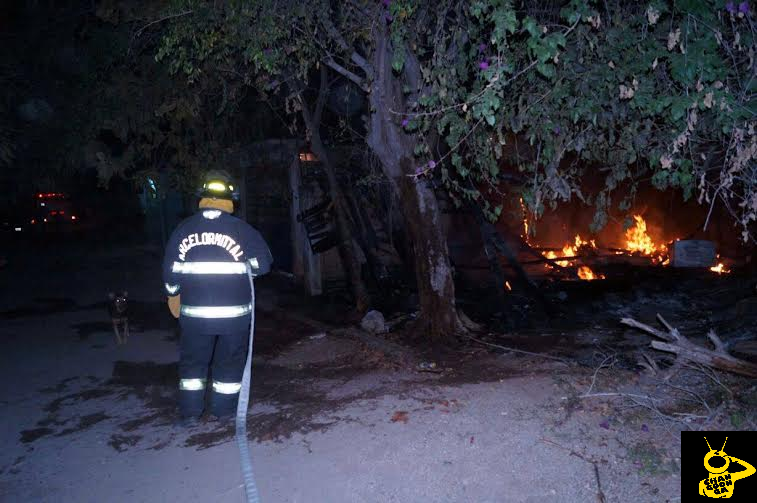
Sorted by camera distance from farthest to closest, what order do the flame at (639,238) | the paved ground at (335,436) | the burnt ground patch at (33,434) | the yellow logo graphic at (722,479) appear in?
the flame at (639,238), the burnt ground patch at (33,434), the paved ground at (335,436), the yellow logo graphic at (722,479)

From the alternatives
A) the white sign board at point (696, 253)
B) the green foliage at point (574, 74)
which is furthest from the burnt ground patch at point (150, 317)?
the white sign board at point (696, 253)

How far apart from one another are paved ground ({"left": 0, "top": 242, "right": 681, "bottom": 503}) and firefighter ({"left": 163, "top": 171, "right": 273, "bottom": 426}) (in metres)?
0.30

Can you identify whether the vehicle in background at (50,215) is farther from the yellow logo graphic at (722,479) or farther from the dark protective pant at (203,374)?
the yellow logo graphic at (722,479)

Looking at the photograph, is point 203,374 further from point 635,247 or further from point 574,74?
point 635,247

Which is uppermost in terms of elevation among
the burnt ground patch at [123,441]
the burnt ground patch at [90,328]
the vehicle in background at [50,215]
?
the vehicle in background at [50,215]

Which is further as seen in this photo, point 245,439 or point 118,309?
point 118,309

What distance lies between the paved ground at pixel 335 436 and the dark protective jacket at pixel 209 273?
0.90 m

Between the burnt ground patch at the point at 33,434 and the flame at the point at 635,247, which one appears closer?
the burnt ground patch at the point at 33,434

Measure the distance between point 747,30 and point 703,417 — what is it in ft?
9.82

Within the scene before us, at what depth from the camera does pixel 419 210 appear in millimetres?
7055

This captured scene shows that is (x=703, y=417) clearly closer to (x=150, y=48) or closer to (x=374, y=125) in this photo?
(x=374, y=125)

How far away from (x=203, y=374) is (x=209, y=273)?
0.89m

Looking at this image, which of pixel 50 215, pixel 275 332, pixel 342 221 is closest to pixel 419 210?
pixel 342 221

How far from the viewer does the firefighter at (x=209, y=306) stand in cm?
470
